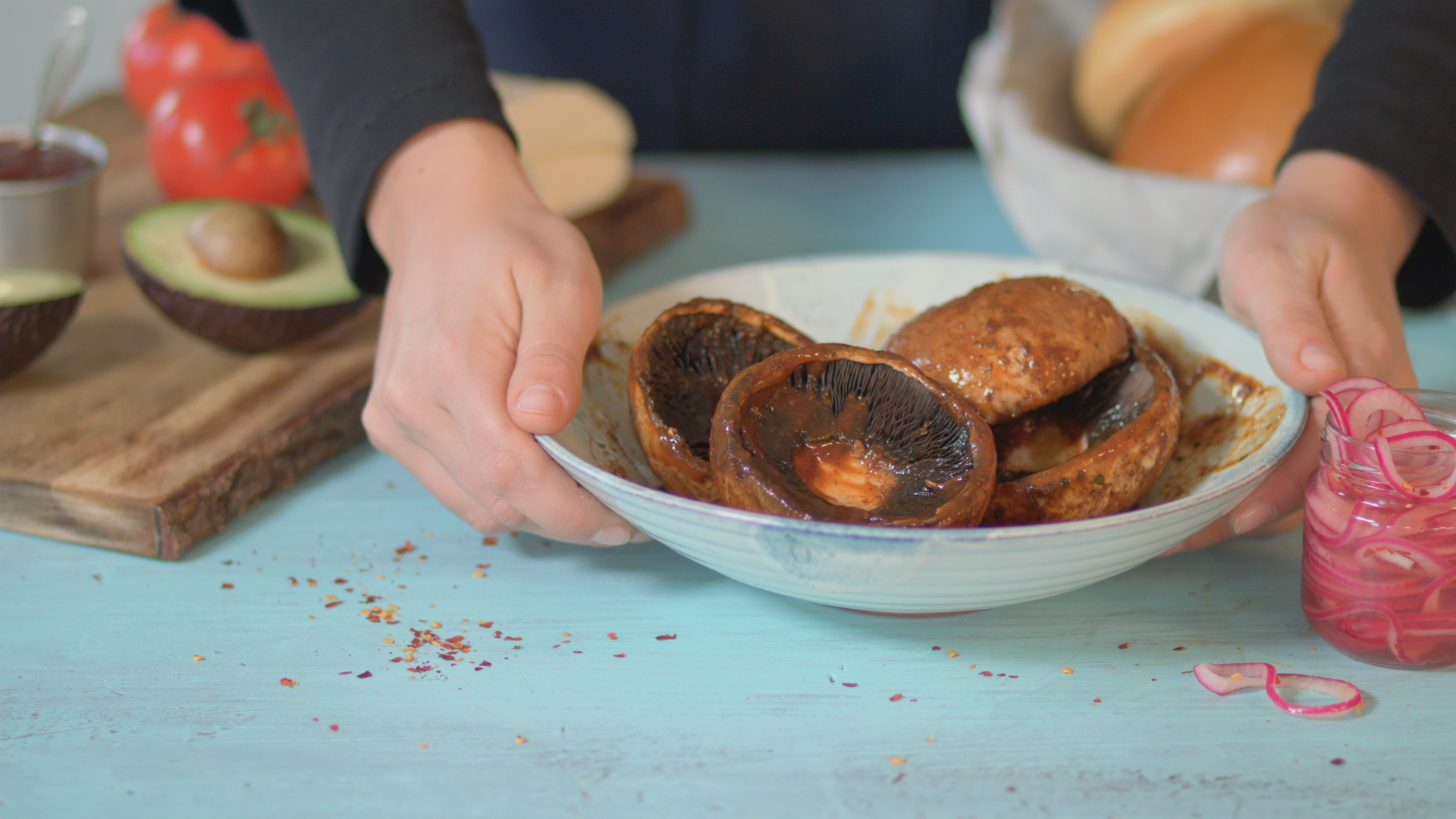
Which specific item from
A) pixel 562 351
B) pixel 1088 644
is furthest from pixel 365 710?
pixel 1088 644

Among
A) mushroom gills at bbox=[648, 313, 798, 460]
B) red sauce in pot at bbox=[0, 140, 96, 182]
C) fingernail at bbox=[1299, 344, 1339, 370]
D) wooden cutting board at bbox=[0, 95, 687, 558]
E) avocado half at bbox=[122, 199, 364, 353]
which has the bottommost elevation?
wooden cutting board at bbox=[0, 95, 687, 558]

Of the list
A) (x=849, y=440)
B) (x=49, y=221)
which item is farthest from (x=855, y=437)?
(x=49, y=221)

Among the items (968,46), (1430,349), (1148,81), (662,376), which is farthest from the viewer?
(968,46)

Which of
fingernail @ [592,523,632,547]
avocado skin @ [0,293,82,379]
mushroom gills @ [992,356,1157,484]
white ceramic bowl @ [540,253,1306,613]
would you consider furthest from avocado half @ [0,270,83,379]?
mushroom gills @ [992,356,1157,484]

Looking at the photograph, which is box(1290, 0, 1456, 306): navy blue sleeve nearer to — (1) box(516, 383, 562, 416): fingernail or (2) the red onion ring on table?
(2) the red onion ring on table

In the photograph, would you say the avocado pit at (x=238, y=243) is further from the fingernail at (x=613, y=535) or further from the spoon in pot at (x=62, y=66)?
the fingernail at (x=613, y=535)

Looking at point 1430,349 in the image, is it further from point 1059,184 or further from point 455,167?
point 455,167

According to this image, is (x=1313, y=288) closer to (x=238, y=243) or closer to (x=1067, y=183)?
(x=1067, y=183)
